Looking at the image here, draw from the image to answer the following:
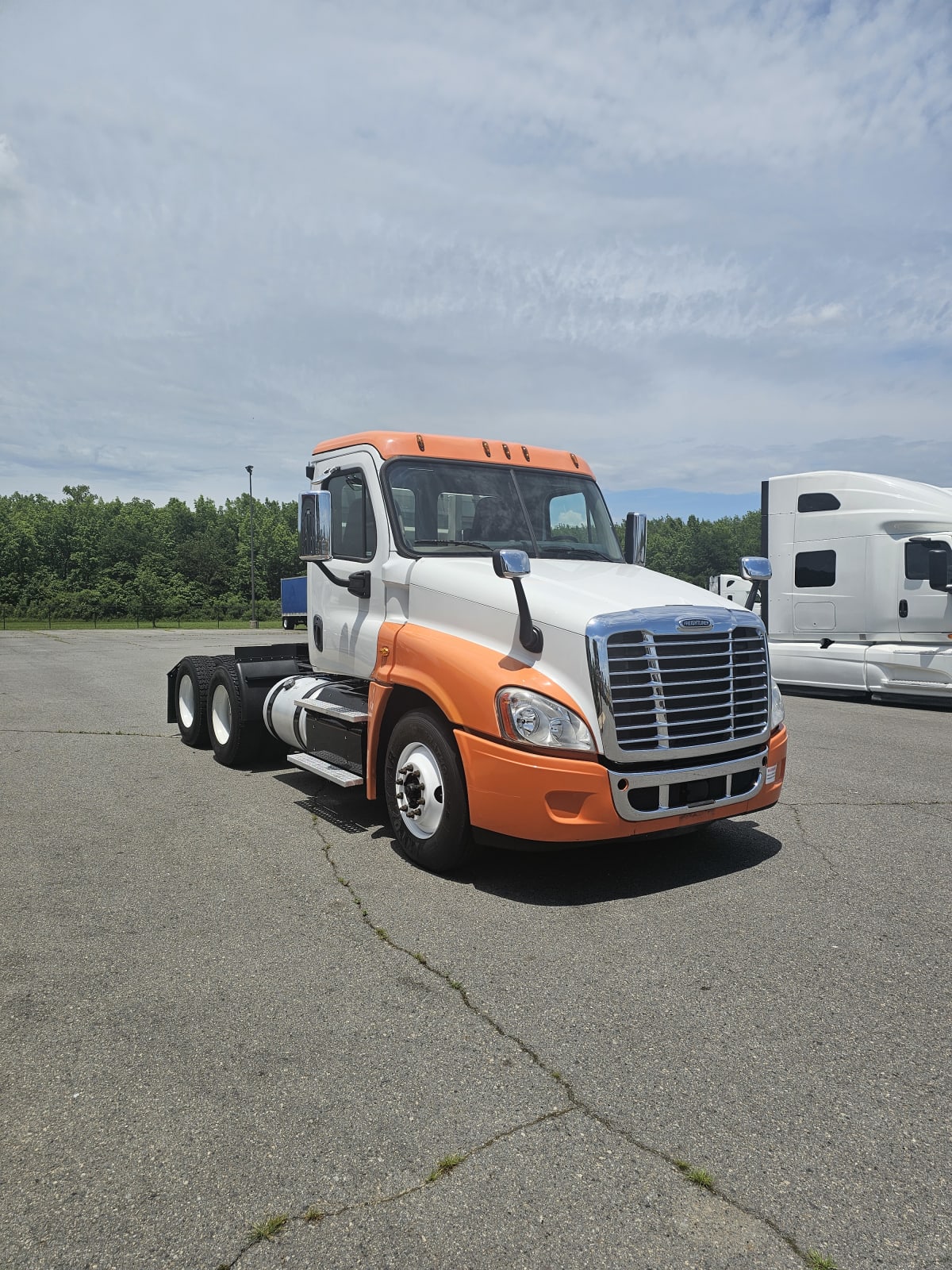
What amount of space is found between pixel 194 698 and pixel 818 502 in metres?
9.93

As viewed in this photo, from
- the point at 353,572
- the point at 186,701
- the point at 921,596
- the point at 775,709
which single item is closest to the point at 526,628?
the point at 775,709

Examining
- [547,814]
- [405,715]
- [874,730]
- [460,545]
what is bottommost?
[874,730]

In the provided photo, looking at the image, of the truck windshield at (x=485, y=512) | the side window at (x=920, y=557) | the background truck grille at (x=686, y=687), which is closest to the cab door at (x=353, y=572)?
the truck windshield at (x=485, y=512)

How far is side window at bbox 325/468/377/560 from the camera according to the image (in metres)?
6.26

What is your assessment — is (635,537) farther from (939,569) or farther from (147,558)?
(147,558)

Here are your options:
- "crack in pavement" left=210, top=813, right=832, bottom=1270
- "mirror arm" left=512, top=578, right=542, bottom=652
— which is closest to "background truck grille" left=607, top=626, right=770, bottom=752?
"mirror arm" left=512, top=578, right=542, bottom=652

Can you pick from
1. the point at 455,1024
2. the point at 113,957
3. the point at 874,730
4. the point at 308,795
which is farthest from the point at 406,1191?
the point at 874,730

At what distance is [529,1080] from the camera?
3.05 meters

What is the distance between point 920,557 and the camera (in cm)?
1310

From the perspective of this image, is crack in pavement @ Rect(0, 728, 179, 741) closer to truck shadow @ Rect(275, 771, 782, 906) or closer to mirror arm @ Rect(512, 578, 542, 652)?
truck shadow @ Rect(275, 771, 782, 906)

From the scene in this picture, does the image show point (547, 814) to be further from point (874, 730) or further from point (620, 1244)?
point (874, 730)

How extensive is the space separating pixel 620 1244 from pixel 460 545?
4.26 meters

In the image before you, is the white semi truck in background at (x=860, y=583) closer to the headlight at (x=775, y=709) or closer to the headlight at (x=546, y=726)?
the headlight at (x=775, y=709)

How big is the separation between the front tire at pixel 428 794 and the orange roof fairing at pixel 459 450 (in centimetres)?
191
